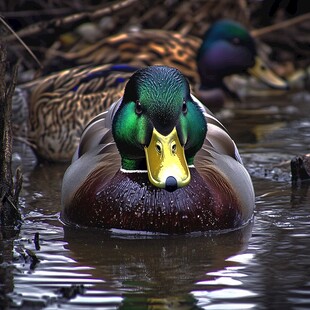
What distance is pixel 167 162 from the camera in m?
5.98

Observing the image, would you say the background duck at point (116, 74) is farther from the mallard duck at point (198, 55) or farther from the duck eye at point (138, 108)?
the duck eye at point (138, 108)

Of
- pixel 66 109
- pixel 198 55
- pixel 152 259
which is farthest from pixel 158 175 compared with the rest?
pixel 198 55

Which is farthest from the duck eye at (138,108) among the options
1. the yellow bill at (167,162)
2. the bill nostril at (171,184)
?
the bill nostril at (171,184)

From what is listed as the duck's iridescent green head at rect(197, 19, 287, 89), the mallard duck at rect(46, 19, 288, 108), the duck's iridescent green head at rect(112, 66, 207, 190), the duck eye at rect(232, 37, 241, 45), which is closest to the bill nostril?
the duck's iridescent green head at rect(112, 66, 207, 190)

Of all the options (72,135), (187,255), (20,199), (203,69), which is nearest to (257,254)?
(187,255)

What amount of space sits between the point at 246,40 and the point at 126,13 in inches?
51.4

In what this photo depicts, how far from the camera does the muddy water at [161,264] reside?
497cm

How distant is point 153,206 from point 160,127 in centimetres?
42

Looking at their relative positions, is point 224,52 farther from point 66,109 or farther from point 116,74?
point 66,109

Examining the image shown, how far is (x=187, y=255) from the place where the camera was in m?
5.91

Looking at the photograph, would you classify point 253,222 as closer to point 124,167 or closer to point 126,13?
point 124,167

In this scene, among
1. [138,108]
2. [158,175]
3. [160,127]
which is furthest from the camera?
[138,108]

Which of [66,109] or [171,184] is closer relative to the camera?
[171,184]

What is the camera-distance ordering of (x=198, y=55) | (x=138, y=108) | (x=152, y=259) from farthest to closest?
(x=198, y=55) < (x=138, y=108) < (x=152, y=259)
